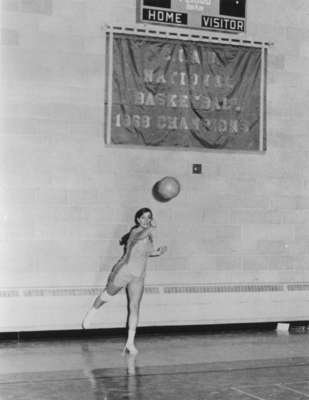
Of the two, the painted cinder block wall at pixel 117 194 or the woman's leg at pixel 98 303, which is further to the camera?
the painted cinder block wall at pixel 117 194

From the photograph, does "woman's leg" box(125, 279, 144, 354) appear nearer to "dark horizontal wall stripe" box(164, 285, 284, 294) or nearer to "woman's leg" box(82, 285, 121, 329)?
"woman's leg" box(82, 285, 121, 329)

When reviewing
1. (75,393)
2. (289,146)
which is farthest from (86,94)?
(75,393)

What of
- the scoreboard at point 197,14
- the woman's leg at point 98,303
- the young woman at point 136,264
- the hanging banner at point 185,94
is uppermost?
the scoreboard at point 197,14

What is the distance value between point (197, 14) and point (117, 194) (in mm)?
3010

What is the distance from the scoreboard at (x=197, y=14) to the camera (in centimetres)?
1104

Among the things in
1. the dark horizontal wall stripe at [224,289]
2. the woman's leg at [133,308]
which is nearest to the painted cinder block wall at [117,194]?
the dark horizontal wall stripe at [224,289]

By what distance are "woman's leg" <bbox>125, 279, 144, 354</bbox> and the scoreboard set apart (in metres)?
3.96

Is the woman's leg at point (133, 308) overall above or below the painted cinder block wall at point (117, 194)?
below

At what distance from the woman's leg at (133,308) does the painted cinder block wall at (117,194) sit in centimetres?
110

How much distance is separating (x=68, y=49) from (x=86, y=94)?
0.69m

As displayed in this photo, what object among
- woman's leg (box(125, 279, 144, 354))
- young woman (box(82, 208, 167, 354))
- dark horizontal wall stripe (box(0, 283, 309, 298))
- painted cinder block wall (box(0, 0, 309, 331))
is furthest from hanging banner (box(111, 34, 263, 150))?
woman's leg (box(125, 279, 144, 354))

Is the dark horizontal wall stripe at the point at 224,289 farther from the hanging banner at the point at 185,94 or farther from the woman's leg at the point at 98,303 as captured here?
the hanging banner at the point at 185,94

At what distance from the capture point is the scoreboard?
1104 cm

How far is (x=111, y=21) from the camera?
10906 millimetres
